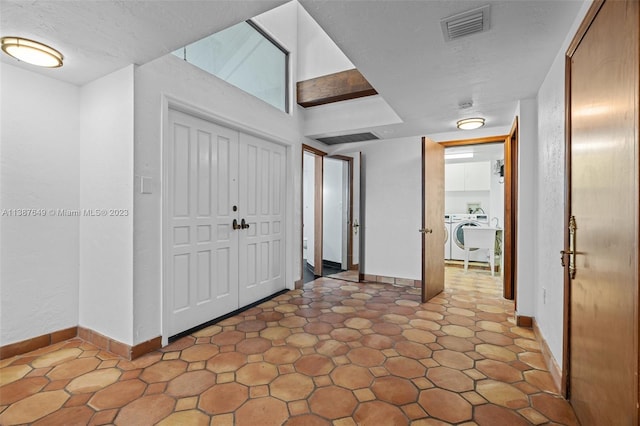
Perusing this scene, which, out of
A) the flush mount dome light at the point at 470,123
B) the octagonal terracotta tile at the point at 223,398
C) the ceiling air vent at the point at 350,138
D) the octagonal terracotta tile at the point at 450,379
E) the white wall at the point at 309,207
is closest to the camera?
the octagonal terracotta tile at the point at 223,398

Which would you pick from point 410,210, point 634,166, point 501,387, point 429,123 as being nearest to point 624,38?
point 634,166

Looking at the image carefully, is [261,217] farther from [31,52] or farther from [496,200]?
[496,200]

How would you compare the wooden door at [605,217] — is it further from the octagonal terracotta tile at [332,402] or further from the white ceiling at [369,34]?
the octagonal terracotta tile at [332,402]

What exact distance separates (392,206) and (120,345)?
355 cm

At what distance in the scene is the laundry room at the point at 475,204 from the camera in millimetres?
5125

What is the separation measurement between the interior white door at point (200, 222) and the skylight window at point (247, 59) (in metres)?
0.56

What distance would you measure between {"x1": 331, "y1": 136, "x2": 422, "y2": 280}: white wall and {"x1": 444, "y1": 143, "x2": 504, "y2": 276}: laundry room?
3.01ft

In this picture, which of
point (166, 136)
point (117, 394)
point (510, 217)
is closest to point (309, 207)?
point (510, 217)

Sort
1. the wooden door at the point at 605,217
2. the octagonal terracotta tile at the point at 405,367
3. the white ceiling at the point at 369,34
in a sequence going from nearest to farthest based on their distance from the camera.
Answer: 1. the wooden door at the point at 605,217
2. the white ceiling at the point at 369,34
3. the octagonal terracotta tile at the point at 405,367

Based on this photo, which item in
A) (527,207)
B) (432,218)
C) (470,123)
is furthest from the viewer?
(432,218)

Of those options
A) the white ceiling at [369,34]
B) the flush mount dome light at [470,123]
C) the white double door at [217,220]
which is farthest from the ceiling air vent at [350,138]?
the white ceiling at [369,34]

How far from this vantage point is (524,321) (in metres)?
2.72

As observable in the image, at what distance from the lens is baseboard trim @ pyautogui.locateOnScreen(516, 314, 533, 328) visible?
107 inches

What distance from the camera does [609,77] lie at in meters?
1.17
